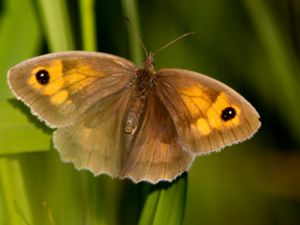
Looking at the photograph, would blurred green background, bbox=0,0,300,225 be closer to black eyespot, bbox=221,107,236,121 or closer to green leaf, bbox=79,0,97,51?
green leaf, bbox=79,0,97,51

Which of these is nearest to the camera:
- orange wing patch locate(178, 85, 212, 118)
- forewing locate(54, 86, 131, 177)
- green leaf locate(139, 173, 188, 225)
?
green leaf locate(139, 173, 188, 225)

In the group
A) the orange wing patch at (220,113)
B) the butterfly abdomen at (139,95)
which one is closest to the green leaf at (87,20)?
the butterfly abdomen at (139,95)

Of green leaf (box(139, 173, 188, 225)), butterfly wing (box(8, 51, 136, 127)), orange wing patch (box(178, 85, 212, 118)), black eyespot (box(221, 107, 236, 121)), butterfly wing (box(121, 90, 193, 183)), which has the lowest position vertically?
green leaf (box(139, 173, 188, 225))

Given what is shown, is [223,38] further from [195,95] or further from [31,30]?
[31,30]

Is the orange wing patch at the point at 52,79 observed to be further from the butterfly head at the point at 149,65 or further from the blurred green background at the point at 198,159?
the butterfly head at the point at 149,65

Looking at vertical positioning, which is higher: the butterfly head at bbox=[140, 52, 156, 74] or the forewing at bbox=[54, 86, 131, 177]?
the butterfly head at bbox=[140, 52, 156, 74]

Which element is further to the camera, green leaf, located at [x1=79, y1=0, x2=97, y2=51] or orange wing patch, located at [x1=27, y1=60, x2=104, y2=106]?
orange wing patch, located at [x1=27, y1=60, x2=104, y2=106]

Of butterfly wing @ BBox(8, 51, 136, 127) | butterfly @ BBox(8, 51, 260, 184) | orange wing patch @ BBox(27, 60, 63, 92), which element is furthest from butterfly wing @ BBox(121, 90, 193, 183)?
orange wing patch @ BBox(27, 60, 63, 92)
